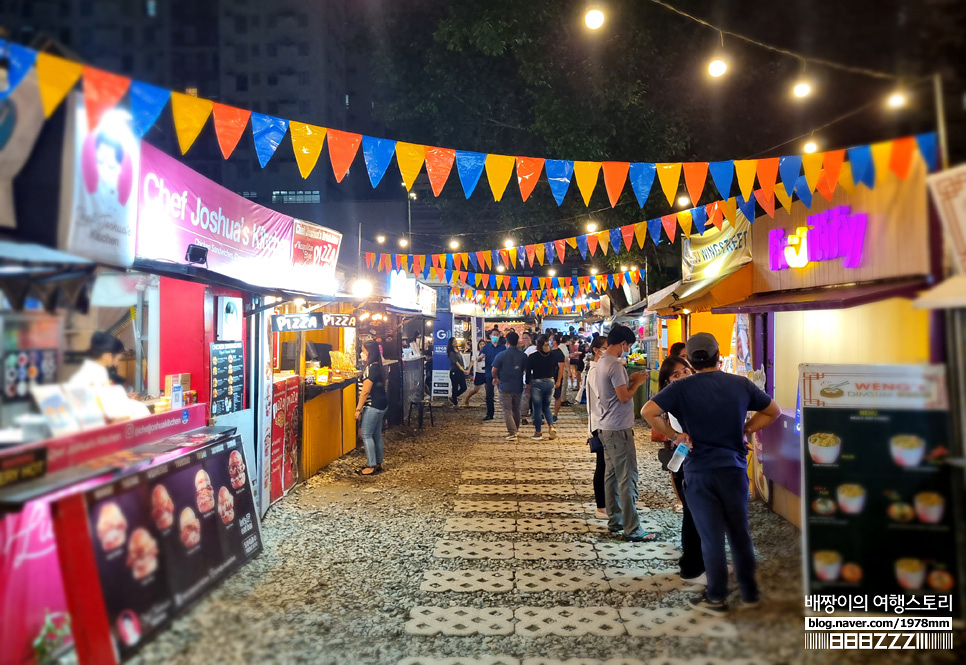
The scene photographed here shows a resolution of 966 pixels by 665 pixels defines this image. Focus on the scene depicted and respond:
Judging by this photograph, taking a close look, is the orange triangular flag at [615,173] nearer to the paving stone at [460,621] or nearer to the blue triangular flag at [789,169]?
the blue triangular flag at [789,169]

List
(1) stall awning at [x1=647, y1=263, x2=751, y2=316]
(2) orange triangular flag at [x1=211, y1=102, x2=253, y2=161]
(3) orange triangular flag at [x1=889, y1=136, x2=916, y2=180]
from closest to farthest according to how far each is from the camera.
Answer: (3) orange triangular flag at [x1=889, y1=136, x2=916, y2=180], (2) orange triangular flag at [x1=211, y1=102, x2=253, y2=161], (1) stall awning at [x1=647, y1=263, x2=751, y2=316]

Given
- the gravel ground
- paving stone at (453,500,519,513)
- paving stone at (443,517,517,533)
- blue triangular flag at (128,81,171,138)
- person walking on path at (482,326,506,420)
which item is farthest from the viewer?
person walking on path at (482,326,506,420)

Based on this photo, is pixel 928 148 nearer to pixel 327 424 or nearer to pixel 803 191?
pixel 803 191

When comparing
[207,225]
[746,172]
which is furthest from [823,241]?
[207,225]

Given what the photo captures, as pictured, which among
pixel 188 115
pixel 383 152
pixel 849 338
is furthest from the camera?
pixel 383 152

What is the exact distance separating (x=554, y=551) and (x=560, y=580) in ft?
2.41

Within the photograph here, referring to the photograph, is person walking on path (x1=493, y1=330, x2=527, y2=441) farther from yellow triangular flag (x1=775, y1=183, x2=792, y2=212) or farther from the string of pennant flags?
yellow triangular flag (x1=775, y1=183, x2=792, y2=212)

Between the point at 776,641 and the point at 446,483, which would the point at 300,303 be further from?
the point at 776,641

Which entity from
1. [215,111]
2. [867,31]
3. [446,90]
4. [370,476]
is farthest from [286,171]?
[867,31]

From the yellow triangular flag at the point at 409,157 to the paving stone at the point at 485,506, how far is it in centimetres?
386

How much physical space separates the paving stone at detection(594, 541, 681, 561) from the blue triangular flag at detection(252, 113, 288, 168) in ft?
15.9

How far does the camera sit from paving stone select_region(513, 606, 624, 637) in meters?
4.06

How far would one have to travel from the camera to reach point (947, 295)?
269 cm

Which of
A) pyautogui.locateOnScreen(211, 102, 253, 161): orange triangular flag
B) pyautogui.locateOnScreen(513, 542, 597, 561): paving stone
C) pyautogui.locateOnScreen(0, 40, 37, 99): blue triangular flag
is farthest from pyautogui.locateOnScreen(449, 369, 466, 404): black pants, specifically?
pyautogui.locateOnScreen(0, 40, 37, 99): blue triangular flag
